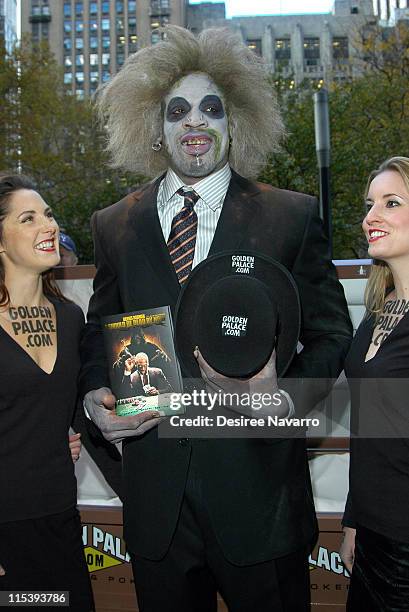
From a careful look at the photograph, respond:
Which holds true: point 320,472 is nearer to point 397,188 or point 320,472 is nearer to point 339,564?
Answer: point 339,564

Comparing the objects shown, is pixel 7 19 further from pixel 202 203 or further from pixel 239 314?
pixel 239 314

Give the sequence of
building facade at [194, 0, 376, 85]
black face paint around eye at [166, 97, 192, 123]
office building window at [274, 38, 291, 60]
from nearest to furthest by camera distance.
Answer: black face paint around eye at [166, 97, 192, 123] < building facade at [194, 0, 376, 85] < office building window at [274, 38, 291, 60]

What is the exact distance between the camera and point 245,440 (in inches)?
85.1

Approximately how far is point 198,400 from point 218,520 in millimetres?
394

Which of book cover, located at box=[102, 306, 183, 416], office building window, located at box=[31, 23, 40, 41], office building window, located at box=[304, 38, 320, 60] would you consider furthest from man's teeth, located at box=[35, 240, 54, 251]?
office building window, located at box=[31, 23, 40, 41]

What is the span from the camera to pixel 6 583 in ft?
7.72

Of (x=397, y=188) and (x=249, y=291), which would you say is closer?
(x=249, y=291)

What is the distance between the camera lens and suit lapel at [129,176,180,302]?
2244 mm

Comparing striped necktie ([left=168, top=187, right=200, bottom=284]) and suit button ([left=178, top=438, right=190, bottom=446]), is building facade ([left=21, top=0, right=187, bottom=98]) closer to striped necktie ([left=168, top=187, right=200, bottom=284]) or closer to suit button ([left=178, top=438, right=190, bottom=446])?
striped necktie ([left=168, top=187, right=200, bottom=284])

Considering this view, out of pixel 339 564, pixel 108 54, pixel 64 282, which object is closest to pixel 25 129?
pixel 64 282

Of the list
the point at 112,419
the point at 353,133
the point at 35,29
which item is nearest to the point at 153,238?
the point at 112,419

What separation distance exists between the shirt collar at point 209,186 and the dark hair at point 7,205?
62 cm

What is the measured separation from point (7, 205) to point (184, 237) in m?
0.78

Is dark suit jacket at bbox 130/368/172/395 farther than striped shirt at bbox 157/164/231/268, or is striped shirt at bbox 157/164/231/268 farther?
striped shirt at bbox 157/164/231/268
